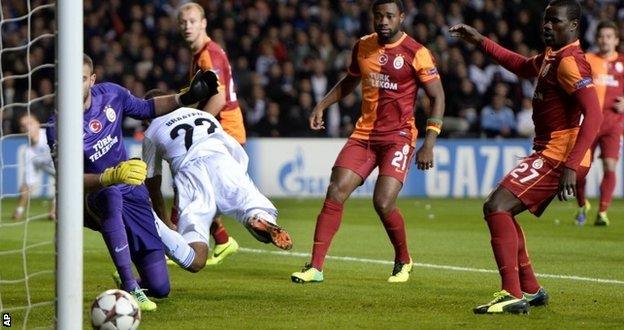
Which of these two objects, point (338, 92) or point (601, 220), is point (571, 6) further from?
point (601, 220)

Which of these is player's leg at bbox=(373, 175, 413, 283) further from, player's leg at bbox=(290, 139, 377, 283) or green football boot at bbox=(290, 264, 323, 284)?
green football boot at bbox=(290, 264, 323, 284)

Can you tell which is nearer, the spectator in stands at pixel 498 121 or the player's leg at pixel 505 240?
the player's leg at pixel 505 240

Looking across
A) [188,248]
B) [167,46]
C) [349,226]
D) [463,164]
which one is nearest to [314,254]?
[188,248]

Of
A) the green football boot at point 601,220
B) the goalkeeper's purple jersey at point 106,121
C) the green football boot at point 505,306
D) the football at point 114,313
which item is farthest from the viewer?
the green football boot at point 601,220

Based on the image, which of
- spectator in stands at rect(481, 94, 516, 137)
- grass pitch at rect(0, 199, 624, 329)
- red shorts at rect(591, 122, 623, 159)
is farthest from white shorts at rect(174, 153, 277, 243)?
spectator in stands at rect(481, 94, 516, 137)

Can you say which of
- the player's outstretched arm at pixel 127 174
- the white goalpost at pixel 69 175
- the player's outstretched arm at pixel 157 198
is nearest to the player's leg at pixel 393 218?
the player's outstretched arm at pixel 157 198

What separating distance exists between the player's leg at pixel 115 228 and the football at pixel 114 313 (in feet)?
3.50

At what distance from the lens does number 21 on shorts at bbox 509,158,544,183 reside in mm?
7613

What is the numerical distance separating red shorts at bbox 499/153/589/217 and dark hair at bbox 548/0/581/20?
88 centimetres

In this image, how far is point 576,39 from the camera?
25.0 feet

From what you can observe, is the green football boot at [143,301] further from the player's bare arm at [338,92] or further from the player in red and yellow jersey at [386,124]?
the player's bare arm at [338,92]

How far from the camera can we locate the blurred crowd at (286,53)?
21.0 m

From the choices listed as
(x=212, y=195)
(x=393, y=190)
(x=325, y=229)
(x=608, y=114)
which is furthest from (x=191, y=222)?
(x=608, y=114)

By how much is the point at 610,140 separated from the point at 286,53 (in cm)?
916
